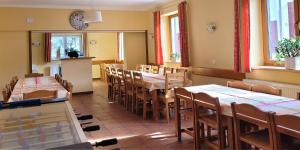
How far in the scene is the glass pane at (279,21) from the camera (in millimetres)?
4199

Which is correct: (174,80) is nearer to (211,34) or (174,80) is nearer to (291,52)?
(211,34)

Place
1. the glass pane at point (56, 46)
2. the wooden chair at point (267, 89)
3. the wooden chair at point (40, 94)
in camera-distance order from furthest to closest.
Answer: the glass pane at point (56, 46) < the wooden chair at point (40, 94) < the wooden chair at point (267, 89)

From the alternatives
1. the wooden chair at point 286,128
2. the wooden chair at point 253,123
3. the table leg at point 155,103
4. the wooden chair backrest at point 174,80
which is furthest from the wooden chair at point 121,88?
the wooden chair at point 286,128

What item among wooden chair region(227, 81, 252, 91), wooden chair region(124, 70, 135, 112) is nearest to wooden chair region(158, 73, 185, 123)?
wooden chair region(124, 70, 135, 112)

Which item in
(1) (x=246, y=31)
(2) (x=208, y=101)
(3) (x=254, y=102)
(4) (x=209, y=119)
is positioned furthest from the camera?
(1) (x=246, y=31)

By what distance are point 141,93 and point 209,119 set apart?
8.00 feet

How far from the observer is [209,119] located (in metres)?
3.05

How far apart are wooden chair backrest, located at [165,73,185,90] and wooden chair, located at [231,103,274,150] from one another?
81.4 inches

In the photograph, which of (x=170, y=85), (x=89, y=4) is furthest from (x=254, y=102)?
(x=89, y=4)

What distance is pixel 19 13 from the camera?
7.30 metres

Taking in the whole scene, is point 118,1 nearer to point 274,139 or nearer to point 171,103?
point 171,103

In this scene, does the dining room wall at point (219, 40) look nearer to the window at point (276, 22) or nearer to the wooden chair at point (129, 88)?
the window at point (276, 22)

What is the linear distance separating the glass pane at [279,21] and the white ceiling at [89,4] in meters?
3.40

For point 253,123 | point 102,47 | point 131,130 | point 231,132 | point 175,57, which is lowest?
point 131,130
